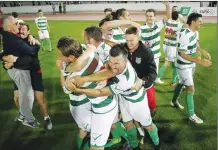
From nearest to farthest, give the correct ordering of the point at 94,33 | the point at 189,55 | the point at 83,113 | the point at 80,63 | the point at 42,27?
1. the point at 80,63
2. the point at 83,113
3. the point at 94,33
4. the point at 189,55
5. the point at 42,27

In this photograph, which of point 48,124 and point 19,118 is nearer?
point 48,124

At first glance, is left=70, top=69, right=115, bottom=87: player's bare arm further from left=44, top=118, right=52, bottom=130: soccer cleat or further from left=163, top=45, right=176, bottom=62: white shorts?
left=163, top=45, right=176, bottom=62: white shorts

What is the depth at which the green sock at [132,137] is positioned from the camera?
243 centimetres

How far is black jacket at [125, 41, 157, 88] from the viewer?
2275mm

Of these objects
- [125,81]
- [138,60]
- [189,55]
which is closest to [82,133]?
[125,81]

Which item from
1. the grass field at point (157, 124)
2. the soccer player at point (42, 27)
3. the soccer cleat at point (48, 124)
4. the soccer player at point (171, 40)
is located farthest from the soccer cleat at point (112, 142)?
the soccer player at point (42, 27)

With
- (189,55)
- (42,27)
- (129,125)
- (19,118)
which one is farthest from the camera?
(42,27)

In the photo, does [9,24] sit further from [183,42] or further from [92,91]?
[183,42]

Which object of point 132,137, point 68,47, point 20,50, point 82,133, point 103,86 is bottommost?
point 132,137

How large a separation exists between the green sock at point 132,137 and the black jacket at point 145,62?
488 mm

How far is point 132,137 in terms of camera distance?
2.44m

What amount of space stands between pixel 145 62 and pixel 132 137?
746mm

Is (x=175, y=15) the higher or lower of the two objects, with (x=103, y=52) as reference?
higher

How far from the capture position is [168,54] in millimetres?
4133
